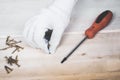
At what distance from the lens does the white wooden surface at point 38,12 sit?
0.85m

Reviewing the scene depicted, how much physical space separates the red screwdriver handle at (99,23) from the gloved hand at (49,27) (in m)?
0.09

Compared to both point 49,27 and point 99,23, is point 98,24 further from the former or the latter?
point 49,27

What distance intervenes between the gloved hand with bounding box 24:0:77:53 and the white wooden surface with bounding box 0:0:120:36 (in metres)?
0.06

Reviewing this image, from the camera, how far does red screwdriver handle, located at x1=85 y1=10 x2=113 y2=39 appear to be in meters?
0.79

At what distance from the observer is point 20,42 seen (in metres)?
0.81

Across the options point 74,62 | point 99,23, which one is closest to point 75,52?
point 74,62

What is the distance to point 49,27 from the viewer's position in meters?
0.77

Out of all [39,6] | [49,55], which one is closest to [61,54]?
[49,55]

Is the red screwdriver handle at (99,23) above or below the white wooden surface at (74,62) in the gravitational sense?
above

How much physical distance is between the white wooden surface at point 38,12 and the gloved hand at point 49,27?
2.5 inches

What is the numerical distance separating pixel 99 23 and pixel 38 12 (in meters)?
0.24

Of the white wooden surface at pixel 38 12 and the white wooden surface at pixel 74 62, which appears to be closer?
the white wooden surface at pixel 74 62

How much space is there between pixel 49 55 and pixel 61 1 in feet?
0.65

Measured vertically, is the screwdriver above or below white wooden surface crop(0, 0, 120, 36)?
above
